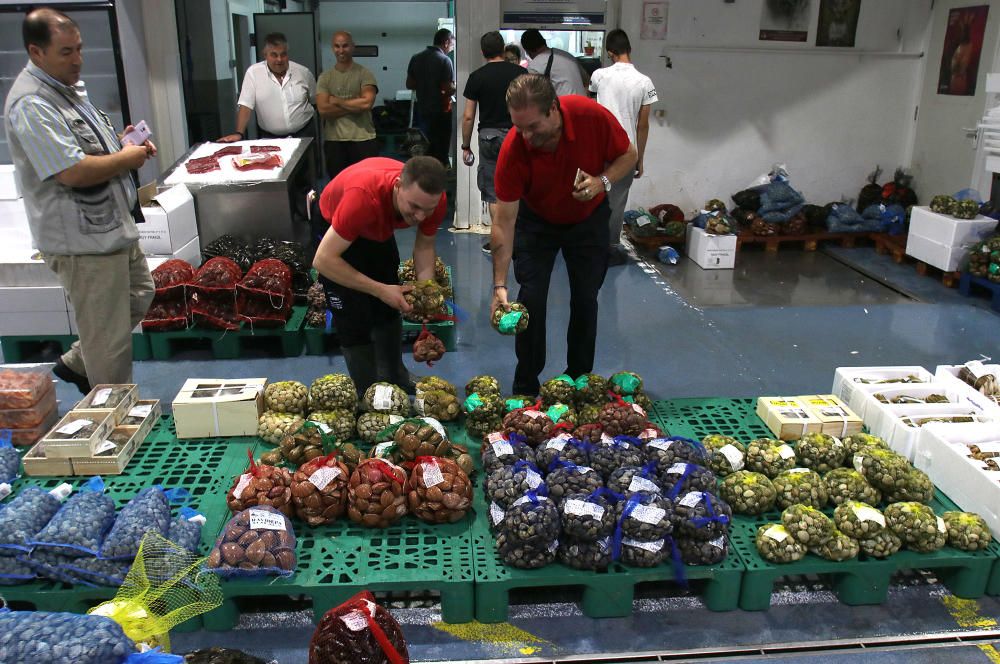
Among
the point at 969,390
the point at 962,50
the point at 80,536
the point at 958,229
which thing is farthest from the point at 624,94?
the point at 80,536

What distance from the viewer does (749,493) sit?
309 cm

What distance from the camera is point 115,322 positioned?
3.89 meters

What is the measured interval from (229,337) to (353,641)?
346cm

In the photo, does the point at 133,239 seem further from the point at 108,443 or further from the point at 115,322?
the point at 108,443

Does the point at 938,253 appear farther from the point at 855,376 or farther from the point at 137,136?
the point at 137,136

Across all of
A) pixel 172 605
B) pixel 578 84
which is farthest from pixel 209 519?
pixel 578 84

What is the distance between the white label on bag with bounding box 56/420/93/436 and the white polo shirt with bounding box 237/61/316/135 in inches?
162

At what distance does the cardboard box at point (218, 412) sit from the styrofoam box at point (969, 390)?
3.28m

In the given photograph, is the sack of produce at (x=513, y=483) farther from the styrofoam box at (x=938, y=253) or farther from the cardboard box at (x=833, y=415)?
the styrofoam box at (x=938, y=253)

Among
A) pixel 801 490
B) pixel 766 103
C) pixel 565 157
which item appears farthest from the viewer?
pixel 766 103

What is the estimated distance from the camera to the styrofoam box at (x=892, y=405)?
359 cm

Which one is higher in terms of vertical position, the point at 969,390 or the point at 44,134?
the point at 44,134

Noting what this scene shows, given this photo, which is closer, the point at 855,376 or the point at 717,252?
the point at 855,376

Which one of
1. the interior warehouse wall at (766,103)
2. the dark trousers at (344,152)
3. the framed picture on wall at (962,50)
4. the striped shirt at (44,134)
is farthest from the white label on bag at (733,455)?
the framed picture on wall at (962,50)
